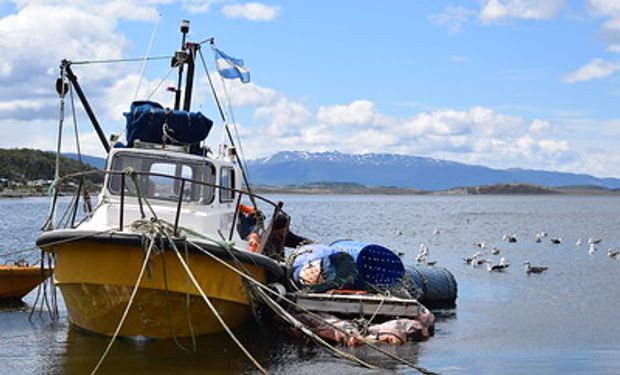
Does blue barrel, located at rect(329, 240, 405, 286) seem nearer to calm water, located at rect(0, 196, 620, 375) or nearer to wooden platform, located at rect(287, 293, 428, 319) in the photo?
calm water, located at rect(0, 196, 620, 375)

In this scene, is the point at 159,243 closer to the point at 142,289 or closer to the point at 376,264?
the point at 142,289

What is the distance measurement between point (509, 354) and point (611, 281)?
492 inches

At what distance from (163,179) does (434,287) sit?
23.7ft

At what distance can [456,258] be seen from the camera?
118ft

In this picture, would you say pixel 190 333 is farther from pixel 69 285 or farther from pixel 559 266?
pixel 559 266

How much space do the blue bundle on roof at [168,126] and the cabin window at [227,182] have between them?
2.64ft

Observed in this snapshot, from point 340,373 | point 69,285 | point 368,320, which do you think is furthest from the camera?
point 368,320

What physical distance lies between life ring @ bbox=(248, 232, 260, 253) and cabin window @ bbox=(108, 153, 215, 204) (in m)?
1.53

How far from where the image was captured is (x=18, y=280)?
2003cm

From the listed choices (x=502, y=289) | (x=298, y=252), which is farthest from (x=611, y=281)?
(x=298, y=252)

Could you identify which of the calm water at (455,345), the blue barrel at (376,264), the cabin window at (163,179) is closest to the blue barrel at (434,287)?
the calm water at (455,345)

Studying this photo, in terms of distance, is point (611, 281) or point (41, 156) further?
point (41, 156)

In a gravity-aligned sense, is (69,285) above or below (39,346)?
above

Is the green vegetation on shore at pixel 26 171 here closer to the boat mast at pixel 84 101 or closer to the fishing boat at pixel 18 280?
the fishing boat at pixel 18 280
